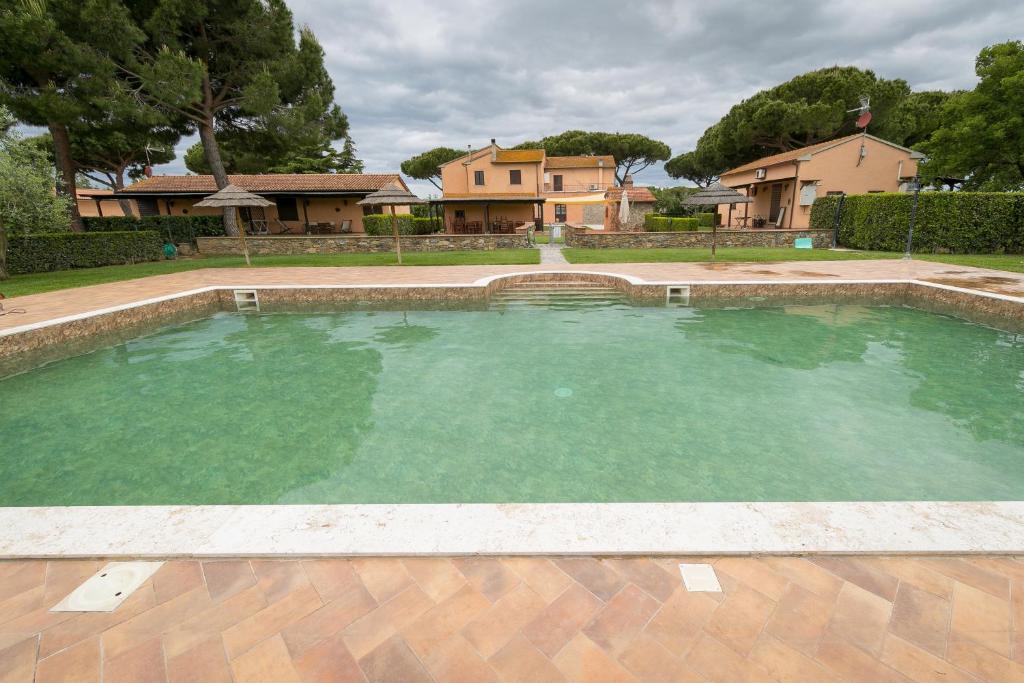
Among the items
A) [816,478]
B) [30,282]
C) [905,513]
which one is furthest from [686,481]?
[30,282]

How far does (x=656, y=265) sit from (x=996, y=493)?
36.1ft

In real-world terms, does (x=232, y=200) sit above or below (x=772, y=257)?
above

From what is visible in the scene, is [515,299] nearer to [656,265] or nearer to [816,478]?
[656,265]

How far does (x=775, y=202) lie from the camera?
1008 inches

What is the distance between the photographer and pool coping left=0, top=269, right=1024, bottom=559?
2260mm

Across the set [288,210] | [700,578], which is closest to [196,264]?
[288,210]

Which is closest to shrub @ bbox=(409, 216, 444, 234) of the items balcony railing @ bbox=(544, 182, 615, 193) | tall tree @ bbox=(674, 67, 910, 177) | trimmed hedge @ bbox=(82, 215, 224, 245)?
trimmed hedge @ bbox=(82, 215, 224, 245)

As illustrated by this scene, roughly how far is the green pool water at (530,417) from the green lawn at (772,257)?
23.7ft

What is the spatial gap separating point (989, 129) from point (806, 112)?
11244 mm

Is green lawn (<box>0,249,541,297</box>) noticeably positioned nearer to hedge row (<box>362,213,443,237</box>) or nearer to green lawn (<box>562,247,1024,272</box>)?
green lawn (<box>562,247,1024,272</box>)

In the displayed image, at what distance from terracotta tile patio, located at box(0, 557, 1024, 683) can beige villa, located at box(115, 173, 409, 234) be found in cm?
2571

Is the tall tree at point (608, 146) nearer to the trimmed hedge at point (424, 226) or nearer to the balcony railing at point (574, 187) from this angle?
the balcony railing at point (574, 187)

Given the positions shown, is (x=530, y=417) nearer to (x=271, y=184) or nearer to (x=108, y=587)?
(x=108, y=587)

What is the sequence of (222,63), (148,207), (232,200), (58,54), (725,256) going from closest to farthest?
(58,54)
(232,200)
(725,256)
(222,63)
(148,207)
